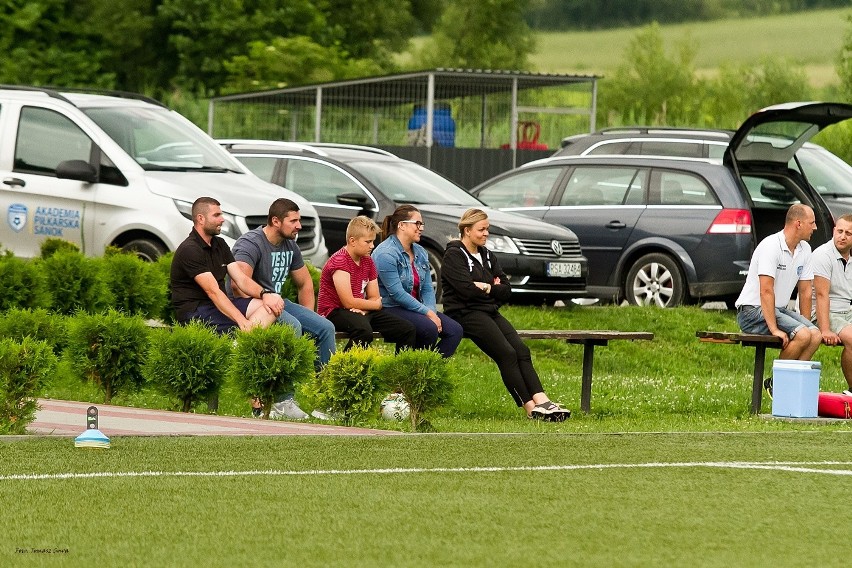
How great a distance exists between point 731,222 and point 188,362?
8.56 m

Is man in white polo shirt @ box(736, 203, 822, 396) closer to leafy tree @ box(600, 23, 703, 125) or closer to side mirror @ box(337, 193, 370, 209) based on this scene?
side mirror @ box(337, 193, 370, 209)

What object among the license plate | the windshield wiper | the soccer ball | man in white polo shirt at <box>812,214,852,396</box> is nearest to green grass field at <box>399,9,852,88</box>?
the license plate

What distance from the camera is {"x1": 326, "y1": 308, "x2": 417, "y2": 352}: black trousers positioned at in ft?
42.5

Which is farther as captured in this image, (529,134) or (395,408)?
(529,134)

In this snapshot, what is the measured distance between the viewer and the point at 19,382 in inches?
404

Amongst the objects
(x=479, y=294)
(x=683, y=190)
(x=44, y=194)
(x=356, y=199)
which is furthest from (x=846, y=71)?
(x=479, y=294)

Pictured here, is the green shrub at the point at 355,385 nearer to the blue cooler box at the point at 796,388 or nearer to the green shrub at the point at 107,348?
the green shrub at the point at 107,348

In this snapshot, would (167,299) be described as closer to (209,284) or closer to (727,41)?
(209,284)

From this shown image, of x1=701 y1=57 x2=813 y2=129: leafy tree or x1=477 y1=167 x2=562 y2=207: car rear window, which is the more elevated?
x1=701 y1=57 x2=813 y2=129: leafy tree

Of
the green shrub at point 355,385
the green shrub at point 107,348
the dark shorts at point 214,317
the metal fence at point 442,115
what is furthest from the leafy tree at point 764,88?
the green shrub at point 355,385

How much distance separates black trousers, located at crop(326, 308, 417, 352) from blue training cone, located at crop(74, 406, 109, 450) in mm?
3424

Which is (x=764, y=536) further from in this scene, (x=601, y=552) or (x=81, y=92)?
(x=81, y=92)

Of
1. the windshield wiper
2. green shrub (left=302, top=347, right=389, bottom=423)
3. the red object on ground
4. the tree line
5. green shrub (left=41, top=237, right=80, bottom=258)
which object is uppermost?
the tree line

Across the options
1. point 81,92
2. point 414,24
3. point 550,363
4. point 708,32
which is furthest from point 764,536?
point 708,32
